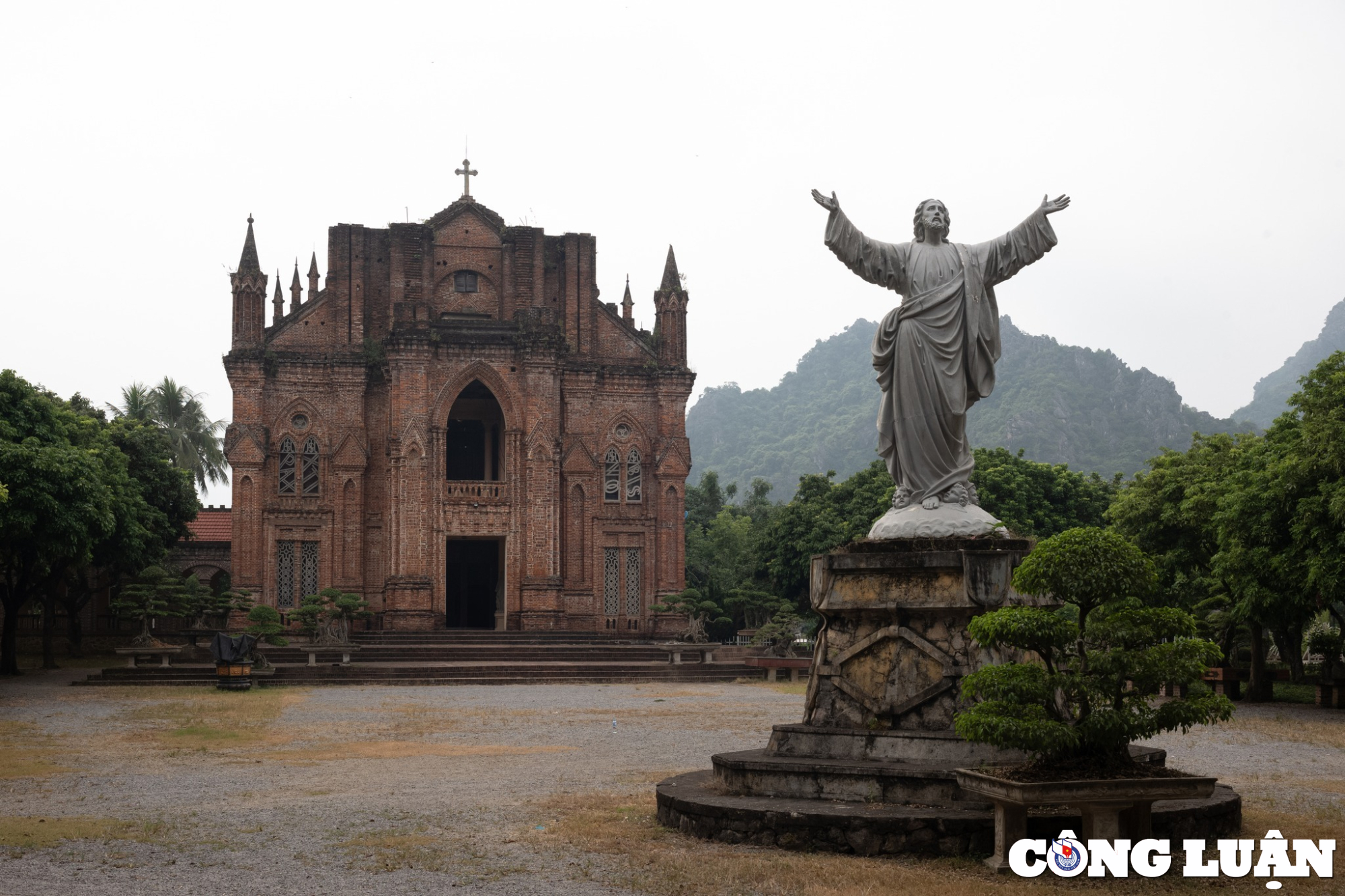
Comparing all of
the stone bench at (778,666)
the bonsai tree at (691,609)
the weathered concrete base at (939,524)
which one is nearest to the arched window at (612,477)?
the bonsai tree at (691,609)

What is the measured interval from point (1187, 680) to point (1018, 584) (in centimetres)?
109

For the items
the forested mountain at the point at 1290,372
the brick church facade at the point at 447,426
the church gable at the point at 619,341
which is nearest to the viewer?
the brick church facade at the point at 447,426

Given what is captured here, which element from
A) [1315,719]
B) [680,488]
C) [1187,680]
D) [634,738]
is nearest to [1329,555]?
[1315,719]

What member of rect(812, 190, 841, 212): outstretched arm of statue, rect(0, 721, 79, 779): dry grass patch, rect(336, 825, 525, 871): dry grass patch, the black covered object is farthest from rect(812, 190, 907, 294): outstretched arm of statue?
the black covered object

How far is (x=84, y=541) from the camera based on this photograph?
86.8ft

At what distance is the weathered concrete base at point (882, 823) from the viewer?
8.16 m

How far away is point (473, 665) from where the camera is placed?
30.7 meters

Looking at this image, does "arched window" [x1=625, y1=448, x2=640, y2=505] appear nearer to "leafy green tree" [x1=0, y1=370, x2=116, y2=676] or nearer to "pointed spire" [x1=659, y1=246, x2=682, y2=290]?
"pointed spire" [x1=659, y1=246, x2=682, y2=290]

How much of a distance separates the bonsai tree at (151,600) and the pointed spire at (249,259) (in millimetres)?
9224

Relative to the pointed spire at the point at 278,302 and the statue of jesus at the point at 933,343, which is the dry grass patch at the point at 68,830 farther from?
the pointed spire at the point at 278,302

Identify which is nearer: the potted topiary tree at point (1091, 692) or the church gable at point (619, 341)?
the potted topiary tree at point (1091, 692)

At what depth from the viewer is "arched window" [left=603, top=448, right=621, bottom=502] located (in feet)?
130

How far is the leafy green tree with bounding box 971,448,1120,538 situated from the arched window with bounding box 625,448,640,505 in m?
9.76

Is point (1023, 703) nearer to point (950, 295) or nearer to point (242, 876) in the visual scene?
point (950, 295)
